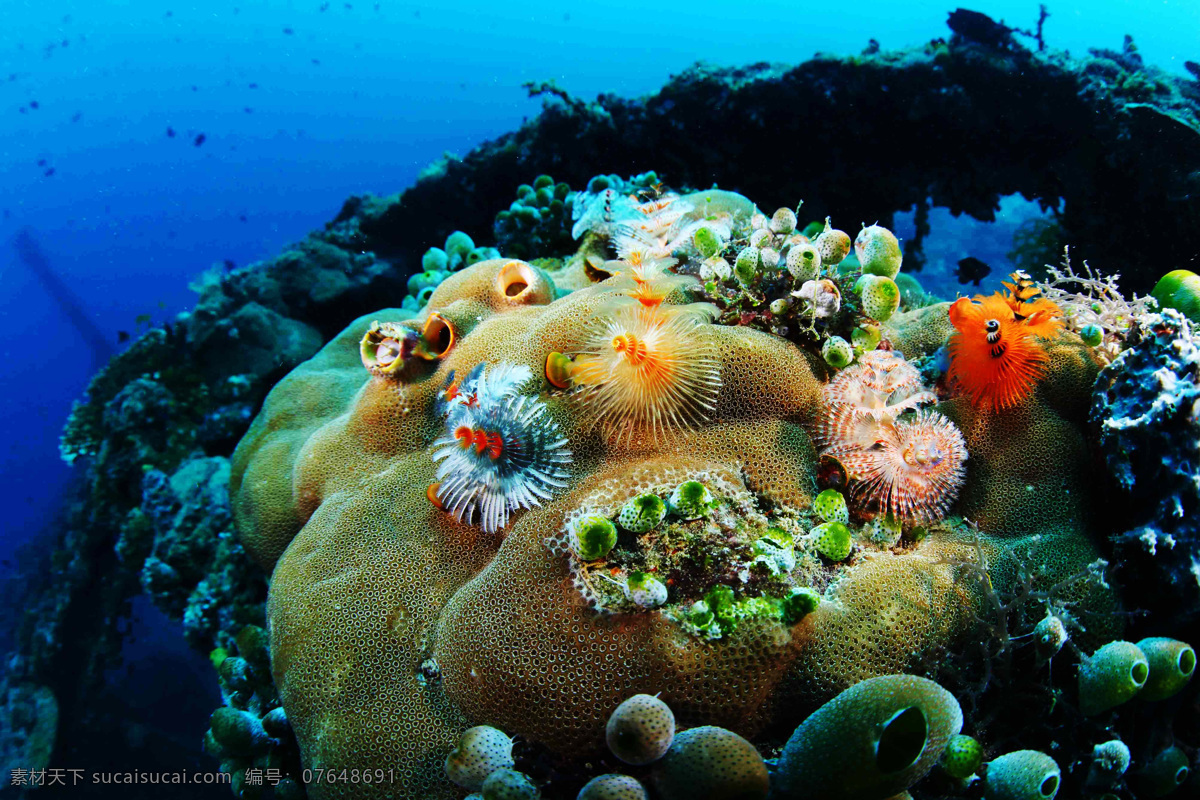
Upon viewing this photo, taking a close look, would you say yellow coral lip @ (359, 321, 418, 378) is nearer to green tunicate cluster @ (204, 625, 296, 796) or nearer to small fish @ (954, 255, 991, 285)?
green tunicate cluster @ (204, 625, 296, 796)

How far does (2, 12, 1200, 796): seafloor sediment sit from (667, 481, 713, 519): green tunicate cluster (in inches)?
48.7

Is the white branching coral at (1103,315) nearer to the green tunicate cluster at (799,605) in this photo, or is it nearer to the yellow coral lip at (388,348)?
the green tunicate cluster at (799,605)

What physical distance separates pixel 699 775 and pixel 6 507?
39.6 meters

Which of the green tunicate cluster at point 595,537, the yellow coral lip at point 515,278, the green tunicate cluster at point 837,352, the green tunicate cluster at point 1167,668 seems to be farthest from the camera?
the yellow coral lip at point 515,278

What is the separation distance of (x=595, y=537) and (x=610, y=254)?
4.36 meters

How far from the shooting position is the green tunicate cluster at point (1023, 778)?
6.70ft

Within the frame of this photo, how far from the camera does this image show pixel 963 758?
2154 millimetres

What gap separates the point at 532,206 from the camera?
6.92 meters

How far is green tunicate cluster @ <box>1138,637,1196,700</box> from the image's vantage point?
2148mm

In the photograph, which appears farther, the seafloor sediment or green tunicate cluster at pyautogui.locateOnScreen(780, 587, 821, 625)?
the seafloor sediment

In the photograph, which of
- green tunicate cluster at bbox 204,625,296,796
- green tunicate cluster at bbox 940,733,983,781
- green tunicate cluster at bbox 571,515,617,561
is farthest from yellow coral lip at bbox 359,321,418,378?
green tunicate cluster at bbox 940,733,983,781

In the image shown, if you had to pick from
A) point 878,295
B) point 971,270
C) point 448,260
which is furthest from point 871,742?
point 448,260

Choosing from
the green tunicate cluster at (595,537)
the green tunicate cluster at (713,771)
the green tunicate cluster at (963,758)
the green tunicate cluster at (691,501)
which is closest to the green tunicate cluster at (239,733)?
the green tunicate cluster at (595,537)

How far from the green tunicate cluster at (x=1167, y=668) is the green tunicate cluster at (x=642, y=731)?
202 centimetres
